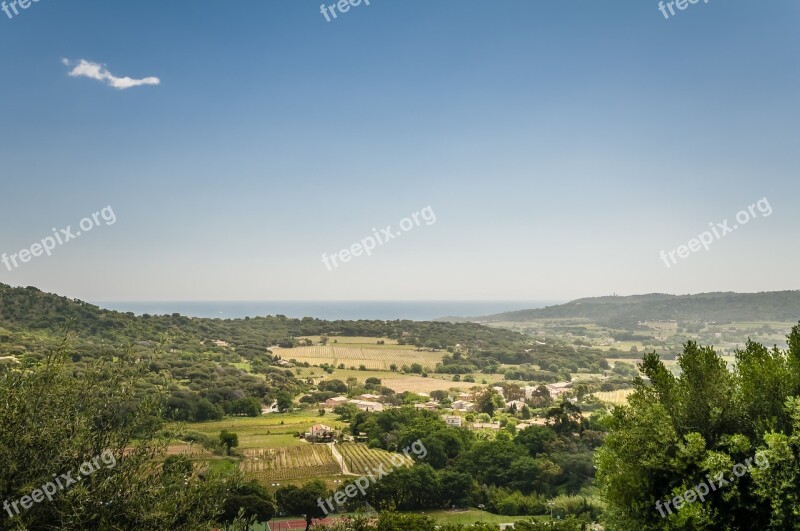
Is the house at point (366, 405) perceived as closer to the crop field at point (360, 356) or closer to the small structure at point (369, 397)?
the small structure at point (369, 397)

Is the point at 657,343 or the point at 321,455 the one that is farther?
the point at 657,343

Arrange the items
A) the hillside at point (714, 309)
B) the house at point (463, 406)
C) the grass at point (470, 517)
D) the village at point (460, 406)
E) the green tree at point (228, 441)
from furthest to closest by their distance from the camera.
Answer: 1. the hillside at point (714, 309)
2. the house at point (463, 406)
3. the village at point (460, 406)
4. the green tree at point (228, 441)
5. the grass at point (470, 517)

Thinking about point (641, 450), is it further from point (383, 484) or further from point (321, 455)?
point (321, 455)

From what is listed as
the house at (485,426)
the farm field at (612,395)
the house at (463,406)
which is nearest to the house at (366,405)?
the house at (463,406)

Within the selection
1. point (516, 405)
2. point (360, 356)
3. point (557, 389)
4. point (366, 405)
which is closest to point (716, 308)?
point (557, 389)

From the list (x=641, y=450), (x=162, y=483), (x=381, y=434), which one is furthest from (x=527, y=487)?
(x=162, y=483)

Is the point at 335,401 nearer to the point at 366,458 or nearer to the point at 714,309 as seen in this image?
the point at 366,458

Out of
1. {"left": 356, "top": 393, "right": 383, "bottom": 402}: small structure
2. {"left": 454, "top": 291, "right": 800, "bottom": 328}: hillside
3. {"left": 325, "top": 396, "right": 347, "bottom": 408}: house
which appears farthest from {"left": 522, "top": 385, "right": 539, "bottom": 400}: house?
{"left": 454, "top": 291, "right": 800, "bottom": 328}: hillside
